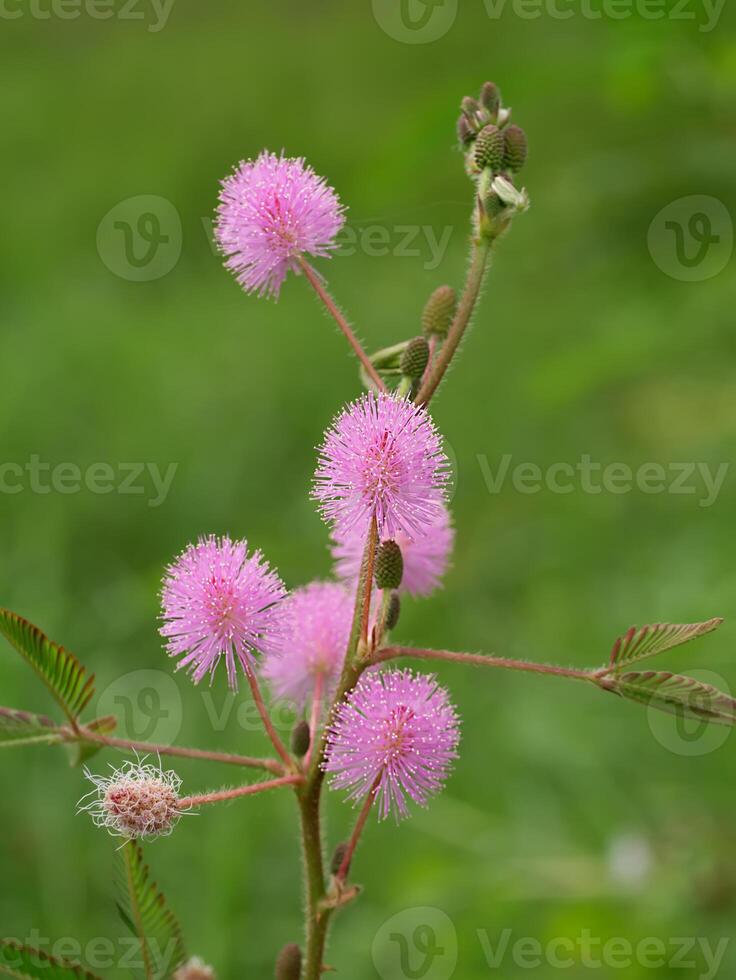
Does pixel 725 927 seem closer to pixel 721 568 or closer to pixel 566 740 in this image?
pixel 566 740

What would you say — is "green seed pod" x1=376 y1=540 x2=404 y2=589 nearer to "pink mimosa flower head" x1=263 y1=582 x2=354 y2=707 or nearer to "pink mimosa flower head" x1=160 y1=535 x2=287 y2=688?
"pink mimosa flower head" x1=160 y1=535 x2=287 y2=688

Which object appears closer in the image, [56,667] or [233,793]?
[233,793]

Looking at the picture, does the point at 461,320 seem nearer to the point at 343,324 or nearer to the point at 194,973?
the point at 343,324

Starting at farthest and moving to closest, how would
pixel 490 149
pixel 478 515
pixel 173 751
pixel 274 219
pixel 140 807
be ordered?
pixel 478 515, pixel 274 219, pixel 490 149, pixel 173 751, pixel 140 807

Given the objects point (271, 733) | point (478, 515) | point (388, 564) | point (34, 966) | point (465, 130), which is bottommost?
point (34, 966)

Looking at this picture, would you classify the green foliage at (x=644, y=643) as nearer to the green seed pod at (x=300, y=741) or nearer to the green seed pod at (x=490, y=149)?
the green seed pod at (x=300, y=741)

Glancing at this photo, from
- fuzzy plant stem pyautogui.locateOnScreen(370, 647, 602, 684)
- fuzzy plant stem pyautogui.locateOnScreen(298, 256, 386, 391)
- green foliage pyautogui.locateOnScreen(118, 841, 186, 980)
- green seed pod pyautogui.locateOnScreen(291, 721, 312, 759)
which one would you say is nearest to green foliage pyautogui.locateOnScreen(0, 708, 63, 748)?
green foliage pyautogui.locateOnScreen(118, 841, 186, 980)

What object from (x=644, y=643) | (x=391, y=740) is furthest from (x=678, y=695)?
(x=391, y=740)
